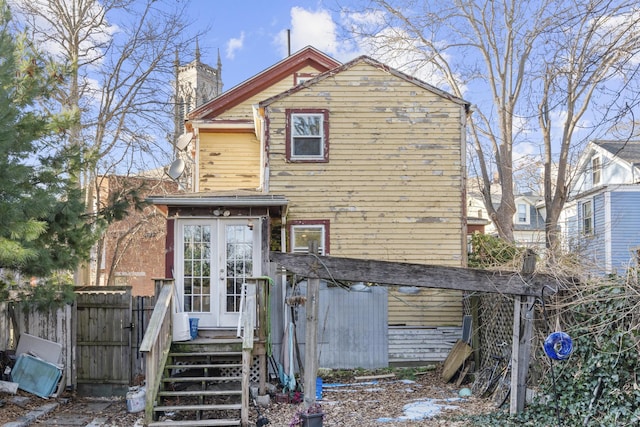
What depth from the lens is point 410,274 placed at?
740 centimetres

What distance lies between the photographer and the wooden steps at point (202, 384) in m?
8.27

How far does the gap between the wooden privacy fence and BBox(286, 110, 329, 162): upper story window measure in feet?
15.6

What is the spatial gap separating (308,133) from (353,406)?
21.1 feet

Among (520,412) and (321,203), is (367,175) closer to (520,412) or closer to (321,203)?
(321,203)

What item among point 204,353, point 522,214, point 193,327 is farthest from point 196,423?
point 522,214

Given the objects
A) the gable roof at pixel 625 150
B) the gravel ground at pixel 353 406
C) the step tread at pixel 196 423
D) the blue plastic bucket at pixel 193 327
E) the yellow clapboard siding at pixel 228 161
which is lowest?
the gravel ground at pixel 353 406

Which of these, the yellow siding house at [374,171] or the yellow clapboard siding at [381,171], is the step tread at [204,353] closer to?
the yellow siding house at [374,171]

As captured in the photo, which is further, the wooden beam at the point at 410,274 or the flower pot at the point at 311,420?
the wooden beam at the point at 410,274

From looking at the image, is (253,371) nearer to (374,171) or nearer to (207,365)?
(207,365)

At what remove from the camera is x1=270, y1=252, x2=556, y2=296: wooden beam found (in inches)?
268

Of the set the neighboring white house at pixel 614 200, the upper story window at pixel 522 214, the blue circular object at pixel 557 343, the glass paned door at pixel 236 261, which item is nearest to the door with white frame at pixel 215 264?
the glass paned door at pixel 236 261

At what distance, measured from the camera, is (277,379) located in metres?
10.1

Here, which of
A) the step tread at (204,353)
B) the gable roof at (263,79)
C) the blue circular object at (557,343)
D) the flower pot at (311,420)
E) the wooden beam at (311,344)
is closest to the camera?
the flower pot at (311,420)

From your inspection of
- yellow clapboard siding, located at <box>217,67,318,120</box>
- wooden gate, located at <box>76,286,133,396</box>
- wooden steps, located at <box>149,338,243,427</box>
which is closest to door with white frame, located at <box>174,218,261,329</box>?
wooden gate, located at <box>76,286,133,396</box>
